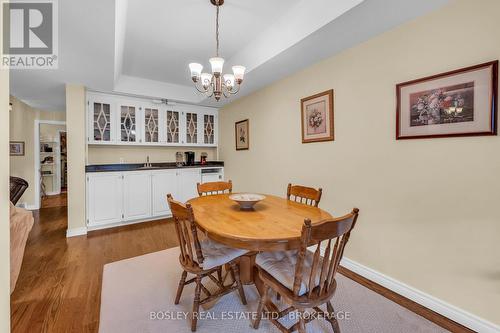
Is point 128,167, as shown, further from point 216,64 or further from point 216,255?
point 216,255

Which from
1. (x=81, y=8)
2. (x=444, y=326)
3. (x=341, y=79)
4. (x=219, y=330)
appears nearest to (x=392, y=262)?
(x=444, y=326)

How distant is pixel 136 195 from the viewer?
3.67 meters

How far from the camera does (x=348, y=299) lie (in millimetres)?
1772

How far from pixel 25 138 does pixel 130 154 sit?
2.29m

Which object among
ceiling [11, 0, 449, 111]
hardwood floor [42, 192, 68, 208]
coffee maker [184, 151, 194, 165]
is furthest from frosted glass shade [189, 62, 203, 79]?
hardwood floor [42, 192, 68, 208]

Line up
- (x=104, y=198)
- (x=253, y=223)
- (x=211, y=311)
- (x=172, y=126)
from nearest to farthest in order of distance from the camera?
(x=253, y=223) < (x=211, y=311) < (x=104, y=198) < (x=172, y=126)

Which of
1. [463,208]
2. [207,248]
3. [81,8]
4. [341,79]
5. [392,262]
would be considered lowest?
[392,262]

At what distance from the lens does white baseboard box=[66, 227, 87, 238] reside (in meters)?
3.13

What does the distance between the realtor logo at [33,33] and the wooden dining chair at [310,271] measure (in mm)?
1970

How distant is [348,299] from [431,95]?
66.7 inches

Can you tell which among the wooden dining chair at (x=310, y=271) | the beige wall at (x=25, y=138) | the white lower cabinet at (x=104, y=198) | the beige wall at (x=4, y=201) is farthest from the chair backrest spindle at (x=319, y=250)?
the beige wall at (x=25, y=138)

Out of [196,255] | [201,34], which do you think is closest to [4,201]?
[196,255]

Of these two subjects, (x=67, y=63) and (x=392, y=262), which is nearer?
(x=392, y=262)

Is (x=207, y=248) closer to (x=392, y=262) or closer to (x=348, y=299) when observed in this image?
(x=348, y=299)
